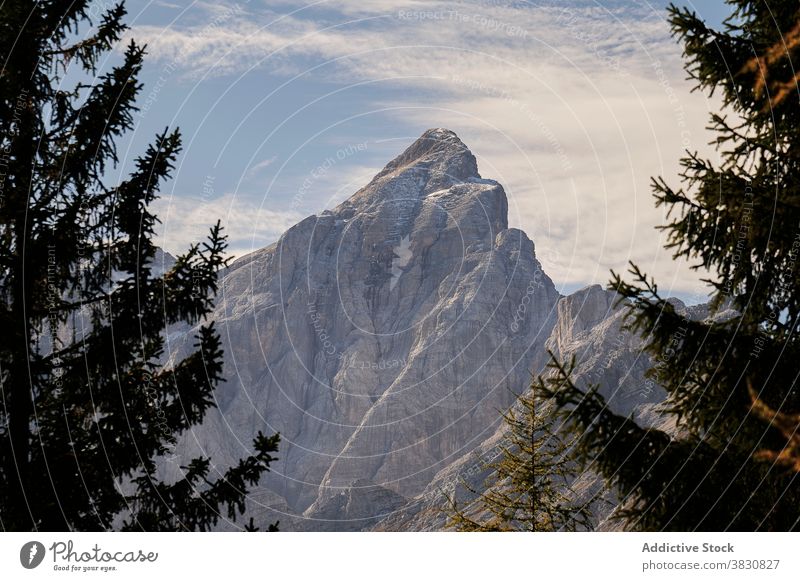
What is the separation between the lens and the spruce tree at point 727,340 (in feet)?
35.4

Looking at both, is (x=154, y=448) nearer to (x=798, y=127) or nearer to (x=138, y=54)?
(x=138, y=54)

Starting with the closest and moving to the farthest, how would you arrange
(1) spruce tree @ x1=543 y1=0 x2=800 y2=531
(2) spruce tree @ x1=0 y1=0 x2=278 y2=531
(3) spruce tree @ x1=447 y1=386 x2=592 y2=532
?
(1) spruce tree @ x1=543 y1=0 x2=800 y2=531
(2) spruce tree @ x1=0 y1=0 x2=278 y2=531
(3) spruce tree @ x1=447 y1=386 x2=592 y2=532

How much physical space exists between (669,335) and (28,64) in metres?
10.9

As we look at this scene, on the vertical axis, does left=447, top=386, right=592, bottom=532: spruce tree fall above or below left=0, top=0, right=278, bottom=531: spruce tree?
below

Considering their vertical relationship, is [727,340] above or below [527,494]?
above

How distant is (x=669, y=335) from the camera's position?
441 inches

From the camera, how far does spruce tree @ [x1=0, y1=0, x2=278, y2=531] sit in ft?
43.7

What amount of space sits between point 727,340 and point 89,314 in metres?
9.71

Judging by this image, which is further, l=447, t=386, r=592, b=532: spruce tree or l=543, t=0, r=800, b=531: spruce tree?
l=447, t=386, r=592, b=532: spruce tree

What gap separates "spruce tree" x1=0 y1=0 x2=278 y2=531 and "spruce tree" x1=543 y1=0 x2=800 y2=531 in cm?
598

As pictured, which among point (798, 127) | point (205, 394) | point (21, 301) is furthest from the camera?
point (205, 394)

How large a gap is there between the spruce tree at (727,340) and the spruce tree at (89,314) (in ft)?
19.6

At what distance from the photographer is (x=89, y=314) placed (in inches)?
571
